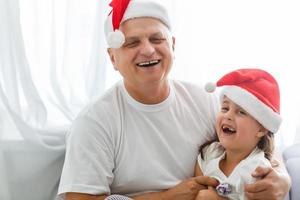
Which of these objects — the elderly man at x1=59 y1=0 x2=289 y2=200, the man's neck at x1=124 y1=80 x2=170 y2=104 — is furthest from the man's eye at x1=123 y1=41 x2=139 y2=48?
the man's neck at x1=124 y1=80 x2=170 y2=104

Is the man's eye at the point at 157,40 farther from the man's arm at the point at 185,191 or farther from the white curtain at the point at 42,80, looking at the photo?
the man's arm at the point at 185,191

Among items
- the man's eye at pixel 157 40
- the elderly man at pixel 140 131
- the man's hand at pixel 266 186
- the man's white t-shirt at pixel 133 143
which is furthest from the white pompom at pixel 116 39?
the man's hand at pixel 266 186

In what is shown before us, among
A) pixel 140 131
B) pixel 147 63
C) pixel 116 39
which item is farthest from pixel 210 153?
pixel 116 39

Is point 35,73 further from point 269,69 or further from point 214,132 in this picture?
point 269,69

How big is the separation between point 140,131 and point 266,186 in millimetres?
480

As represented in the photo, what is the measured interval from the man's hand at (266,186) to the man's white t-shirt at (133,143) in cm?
28

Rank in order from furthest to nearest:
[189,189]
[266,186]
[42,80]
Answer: [42,80], [189,189], [266,186]

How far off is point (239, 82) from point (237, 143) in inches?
8.3

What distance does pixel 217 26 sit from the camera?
2100 mm

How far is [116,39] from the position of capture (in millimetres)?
1613

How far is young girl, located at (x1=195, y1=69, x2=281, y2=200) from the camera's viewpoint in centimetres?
164

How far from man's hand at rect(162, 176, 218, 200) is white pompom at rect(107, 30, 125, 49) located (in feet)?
1.79

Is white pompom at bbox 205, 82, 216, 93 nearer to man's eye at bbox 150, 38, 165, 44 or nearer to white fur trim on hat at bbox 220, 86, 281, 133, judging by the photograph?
white fur trim on hat at bbox 220, 86, 281, 133

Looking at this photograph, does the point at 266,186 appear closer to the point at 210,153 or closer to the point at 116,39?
the point at 210,153
